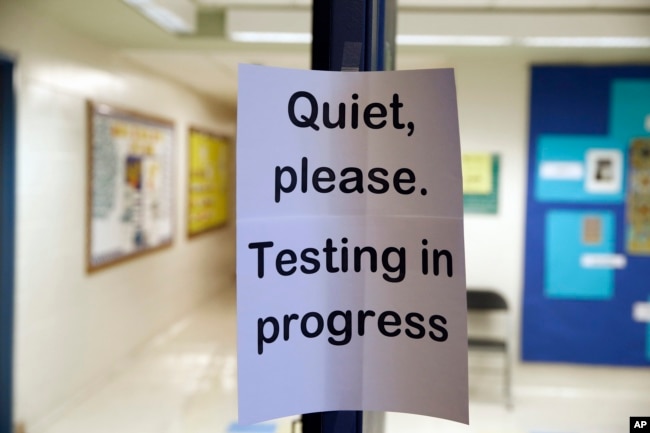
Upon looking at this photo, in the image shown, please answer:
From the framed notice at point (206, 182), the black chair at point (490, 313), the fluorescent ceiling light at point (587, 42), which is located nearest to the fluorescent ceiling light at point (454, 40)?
the fluorescent ceiling light at point (587, 42)

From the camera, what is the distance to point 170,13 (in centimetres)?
353

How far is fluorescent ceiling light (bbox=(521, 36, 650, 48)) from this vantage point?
3842 mm

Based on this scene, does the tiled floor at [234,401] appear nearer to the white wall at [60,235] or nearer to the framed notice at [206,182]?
the white wall at [60,235]

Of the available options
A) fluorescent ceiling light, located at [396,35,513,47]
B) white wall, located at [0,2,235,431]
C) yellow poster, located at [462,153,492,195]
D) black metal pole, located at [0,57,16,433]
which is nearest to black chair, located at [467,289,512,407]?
yellow poster, located at [462,153,492,195]

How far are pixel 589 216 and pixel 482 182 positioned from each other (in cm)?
83

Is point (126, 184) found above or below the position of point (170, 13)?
below

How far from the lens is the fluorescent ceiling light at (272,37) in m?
A: 3.90

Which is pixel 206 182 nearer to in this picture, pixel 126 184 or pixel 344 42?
pixel 126 184

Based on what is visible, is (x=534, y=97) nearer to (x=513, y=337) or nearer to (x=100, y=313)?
(x=513, y=337)

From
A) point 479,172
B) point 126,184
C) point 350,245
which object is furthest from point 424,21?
point 350,245

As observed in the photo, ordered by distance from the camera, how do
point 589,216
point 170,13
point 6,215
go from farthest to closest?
1. point 589,216
2. point 170,13
3. point 6,215

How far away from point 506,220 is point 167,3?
2.84m

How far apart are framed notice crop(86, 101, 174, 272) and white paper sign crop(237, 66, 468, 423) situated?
11.4 ft

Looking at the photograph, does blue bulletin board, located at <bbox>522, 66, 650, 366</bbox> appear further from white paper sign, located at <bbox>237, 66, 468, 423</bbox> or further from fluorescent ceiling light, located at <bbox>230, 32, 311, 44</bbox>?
white paper sign, located at <bbox>237, 66, 468, 423</bbox>
